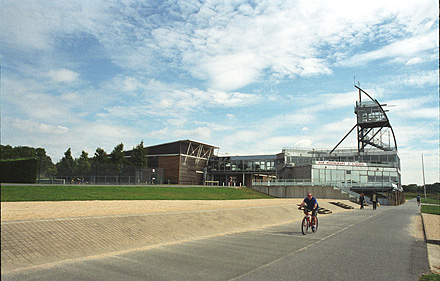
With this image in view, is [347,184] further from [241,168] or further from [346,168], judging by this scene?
[241,168]

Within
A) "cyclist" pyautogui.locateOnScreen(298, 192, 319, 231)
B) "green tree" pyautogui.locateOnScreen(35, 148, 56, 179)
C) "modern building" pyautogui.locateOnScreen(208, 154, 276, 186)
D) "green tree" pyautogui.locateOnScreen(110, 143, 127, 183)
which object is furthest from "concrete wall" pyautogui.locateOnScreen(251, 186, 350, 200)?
"cyclist" pyautogui.locateOnScreen(298, 192, 319, 231)

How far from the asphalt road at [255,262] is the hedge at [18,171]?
2118cm

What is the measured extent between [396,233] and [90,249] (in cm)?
1241

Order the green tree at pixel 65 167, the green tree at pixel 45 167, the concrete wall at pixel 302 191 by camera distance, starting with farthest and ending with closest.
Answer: the concrete wall at pixel 302 191 < the green tree at pixel 65 167 < the green tree at pixel 45 167

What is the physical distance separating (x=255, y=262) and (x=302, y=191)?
136ft

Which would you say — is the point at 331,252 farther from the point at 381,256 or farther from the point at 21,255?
the point at 21,255

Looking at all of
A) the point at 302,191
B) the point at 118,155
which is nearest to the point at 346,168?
the point at 302,191

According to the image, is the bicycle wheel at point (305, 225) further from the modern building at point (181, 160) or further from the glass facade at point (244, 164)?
the glass facade at point (244, 164)

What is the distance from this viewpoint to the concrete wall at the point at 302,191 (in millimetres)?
44969

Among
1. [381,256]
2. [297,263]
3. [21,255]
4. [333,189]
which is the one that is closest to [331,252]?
[381,256]

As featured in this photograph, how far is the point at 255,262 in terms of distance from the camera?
26.6ft

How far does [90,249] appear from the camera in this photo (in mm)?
8594

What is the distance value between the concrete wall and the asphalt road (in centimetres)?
3432

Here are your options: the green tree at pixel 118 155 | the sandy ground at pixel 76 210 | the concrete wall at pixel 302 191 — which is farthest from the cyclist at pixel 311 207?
the green tree at pixel 118 155
